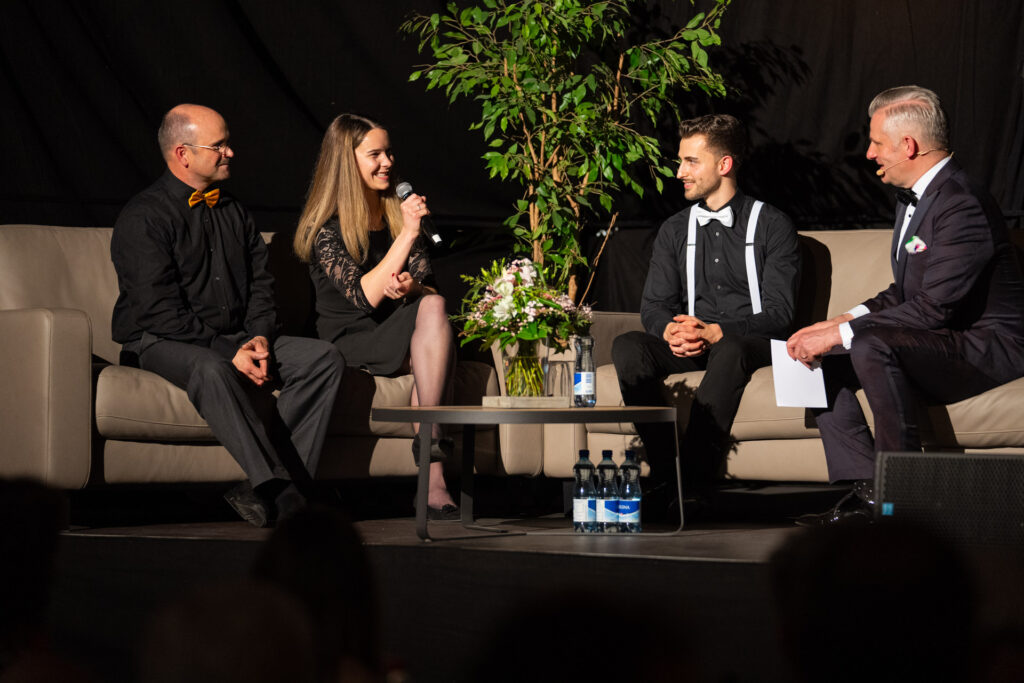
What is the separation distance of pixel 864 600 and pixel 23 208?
→ 3.74 m

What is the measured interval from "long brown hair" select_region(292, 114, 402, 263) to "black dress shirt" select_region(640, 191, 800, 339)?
0.94 m

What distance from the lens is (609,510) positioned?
3031 millimetres

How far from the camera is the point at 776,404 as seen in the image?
3.28 metres

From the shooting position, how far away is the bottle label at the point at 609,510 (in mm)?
3029

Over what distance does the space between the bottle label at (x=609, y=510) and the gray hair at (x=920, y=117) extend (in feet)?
4.20

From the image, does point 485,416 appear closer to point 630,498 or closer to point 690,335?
point 630,498

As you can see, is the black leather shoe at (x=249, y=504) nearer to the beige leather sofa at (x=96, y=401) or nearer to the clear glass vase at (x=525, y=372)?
the beige leather sofa at (x=96, y=401)

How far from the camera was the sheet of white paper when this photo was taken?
3156 mm

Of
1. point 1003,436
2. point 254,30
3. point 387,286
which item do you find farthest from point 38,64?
point 1003,436

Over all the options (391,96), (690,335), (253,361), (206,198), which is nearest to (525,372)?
(690,335)

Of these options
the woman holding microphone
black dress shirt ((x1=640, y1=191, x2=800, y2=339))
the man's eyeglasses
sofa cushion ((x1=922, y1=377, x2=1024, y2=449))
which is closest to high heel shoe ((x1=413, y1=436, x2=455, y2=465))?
the woman holding microphone

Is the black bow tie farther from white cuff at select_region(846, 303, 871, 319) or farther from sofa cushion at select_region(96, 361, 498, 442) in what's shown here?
sofa cushion at select_region(96, 361, 498, 442)

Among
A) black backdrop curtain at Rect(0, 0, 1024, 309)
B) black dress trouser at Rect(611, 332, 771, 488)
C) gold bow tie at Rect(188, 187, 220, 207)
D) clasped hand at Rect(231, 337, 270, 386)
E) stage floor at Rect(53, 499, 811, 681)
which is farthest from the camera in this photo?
black backdrop curtain at Rect(0, 0, 1024, 309)

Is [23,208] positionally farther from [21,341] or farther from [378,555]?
[378,555]
